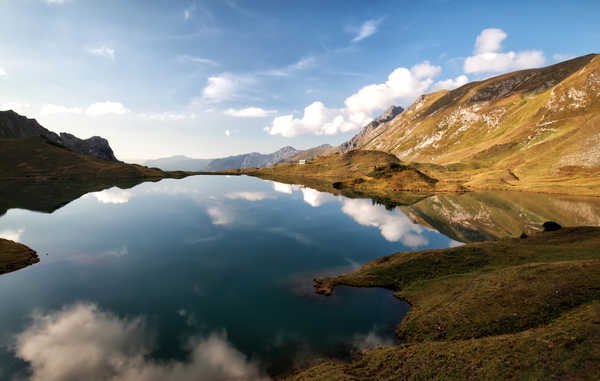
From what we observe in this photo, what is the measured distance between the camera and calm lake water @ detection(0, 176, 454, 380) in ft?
97.3

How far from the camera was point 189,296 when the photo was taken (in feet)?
146

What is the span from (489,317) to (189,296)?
44550 mm

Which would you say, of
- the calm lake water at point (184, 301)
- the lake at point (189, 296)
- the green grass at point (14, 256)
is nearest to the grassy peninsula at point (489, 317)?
the calm lake water at point (184, 301)

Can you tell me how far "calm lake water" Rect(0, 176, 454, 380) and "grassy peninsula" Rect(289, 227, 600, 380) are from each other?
432 cm

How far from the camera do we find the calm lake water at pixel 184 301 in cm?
2967

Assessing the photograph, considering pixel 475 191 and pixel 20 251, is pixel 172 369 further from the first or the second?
pixel 475 191

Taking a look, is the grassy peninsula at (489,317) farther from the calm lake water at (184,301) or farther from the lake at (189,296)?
the lake at (189,296)

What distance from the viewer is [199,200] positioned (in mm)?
152500

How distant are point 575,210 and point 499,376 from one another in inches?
Answer: 6079

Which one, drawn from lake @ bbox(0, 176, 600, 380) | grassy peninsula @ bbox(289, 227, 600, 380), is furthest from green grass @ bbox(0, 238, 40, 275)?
grassy peninsula @ bbox(289, 227, 600, 380)

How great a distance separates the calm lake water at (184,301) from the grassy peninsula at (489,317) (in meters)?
4.32

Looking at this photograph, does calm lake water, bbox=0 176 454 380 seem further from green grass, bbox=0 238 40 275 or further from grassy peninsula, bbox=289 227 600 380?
grassy peninsula, bbox=289 227 600 380

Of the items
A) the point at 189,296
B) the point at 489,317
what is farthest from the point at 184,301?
the point at 489,317

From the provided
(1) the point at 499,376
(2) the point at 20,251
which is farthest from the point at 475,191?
(2) the point at 20,251
